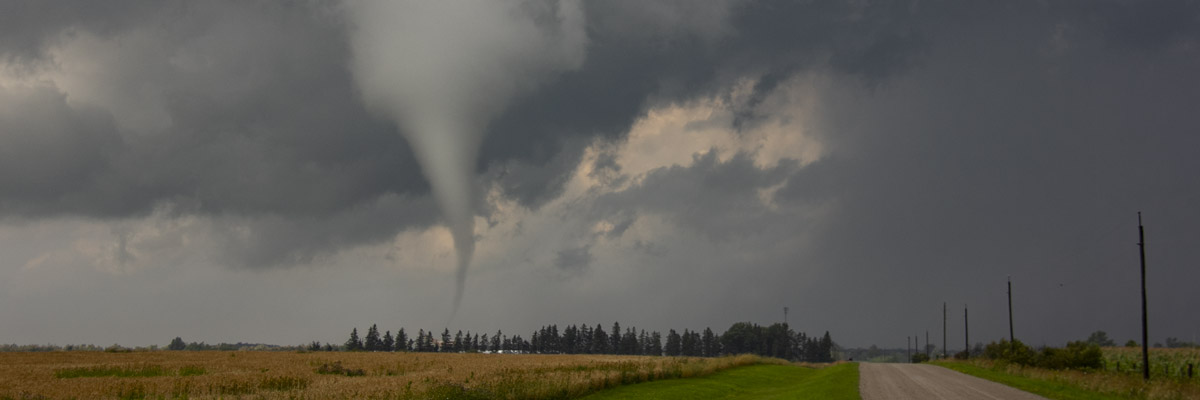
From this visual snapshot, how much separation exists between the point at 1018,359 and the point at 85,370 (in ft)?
279

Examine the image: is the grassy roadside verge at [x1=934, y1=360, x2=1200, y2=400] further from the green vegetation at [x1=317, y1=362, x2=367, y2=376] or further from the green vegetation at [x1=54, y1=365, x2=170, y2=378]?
the green vegetation at [x1=54, y1=365, x2=170, y2=378]

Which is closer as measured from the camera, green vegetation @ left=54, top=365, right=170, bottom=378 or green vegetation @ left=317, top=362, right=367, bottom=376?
green vegetation @ left=54, top=365, right=170, bottom=378

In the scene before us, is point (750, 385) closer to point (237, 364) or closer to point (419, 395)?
point (419, 395)

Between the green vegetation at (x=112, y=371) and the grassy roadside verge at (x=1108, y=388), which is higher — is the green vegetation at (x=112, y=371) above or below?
below

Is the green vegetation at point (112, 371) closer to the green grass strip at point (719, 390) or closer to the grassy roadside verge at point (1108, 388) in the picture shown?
the green grass strip at point (719, 390)

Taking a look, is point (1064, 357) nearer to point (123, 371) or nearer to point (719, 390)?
point (719, 390)

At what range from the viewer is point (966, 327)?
116m

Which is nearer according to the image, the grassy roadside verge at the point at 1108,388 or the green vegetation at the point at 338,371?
the grassy roadside verge at the point at 1108,388

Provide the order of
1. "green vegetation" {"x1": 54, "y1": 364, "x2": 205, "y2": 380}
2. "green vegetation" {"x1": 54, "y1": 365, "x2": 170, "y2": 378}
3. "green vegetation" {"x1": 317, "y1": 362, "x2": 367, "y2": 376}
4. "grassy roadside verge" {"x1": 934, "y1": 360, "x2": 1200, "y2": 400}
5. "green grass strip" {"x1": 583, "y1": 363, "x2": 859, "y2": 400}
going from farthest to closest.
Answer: "green vegetation" {"x1": 317, "y1": 362, "x2": 367, "y2": 376}, "green vegetation" {"x1": 54, "y1": 365, "x2": 170, "y2": 378}, "green vegetation" {"x1": 54, "y1": 364, "x2": 205, "y2": 380}, "green grass strip" {"x1": 583, "y1": 363, "x2": 859, "y2": 400}, "grassy roadside verge" {"x1": 934, "y1": 360, "x2": 1200, "y2": 400}

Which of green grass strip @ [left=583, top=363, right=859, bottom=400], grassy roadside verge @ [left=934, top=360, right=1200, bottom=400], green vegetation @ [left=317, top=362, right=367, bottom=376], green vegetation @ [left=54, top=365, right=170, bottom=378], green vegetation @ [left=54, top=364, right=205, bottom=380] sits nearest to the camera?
grassy roadside verge @ [left=934, top=360, right=1200, bottom=400]

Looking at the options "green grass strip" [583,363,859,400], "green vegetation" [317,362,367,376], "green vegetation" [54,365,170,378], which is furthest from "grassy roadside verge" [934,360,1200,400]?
"green vegetation" [54,365,170,378]

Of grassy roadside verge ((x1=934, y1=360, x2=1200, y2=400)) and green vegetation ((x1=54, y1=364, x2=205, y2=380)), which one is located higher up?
grassy roadside verge ((x1=934, y1=360, x2=1200, y2=400))

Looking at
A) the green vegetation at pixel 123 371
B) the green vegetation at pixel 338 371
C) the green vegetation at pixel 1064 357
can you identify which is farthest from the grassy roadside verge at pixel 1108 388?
the green vegetation at pixel 123 371

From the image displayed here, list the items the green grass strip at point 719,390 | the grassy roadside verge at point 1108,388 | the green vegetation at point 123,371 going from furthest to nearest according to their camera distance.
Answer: the green vegetation at point 123,371, the green grass strip at point 719,390, the grassy roadside verge at point 1108,388
